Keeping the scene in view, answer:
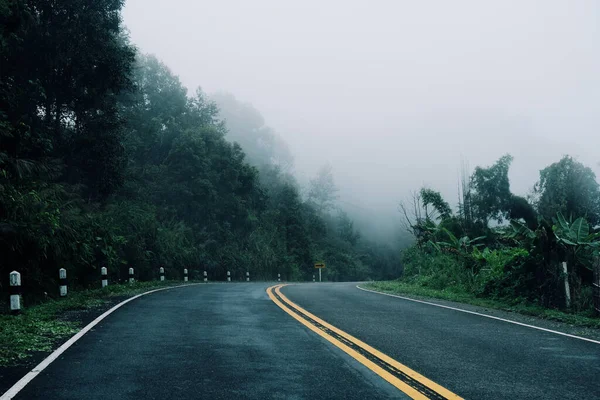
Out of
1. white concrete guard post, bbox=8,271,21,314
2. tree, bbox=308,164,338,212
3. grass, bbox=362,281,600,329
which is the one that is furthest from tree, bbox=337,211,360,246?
white concrete guard post, bbox=8,271,21,314

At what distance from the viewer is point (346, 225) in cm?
9519

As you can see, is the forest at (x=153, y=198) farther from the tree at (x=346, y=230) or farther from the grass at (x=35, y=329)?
the tree at (x=346, y=230)

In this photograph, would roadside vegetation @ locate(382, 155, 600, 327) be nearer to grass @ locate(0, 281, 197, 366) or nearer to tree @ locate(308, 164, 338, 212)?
grass @ locate(0, 281, 197, 366)

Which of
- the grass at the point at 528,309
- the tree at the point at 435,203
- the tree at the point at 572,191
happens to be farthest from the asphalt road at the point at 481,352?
the tree at the point at 572,191

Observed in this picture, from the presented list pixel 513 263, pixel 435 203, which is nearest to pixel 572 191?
pixel 435 203

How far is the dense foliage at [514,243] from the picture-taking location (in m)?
12.9

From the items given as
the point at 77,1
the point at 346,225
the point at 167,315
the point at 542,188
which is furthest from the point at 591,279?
the point at 346,225

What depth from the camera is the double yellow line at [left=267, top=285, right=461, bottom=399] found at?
15.2 feet

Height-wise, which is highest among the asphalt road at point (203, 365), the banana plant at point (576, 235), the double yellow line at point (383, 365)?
the banana plant at point (576, 235)

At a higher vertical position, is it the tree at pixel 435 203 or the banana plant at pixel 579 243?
the tree at pixel 435 203

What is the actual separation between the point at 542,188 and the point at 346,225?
55556mm

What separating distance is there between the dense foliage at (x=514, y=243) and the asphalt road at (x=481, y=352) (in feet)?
11.8

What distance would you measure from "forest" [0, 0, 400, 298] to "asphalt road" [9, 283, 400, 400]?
19.1ft

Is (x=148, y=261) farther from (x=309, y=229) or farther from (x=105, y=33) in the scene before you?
(x=309, y=229)
